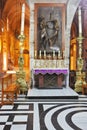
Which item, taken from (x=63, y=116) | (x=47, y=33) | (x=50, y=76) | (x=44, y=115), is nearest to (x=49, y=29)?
(x=47, y=33)

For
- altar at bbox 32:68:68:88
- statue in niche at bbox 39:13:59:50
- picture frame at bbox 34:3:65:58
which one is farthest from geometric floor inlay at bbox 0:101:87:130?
statue in niche at bbox 39:13:59:50

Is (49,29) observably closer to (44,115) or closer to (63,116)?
(44,115)

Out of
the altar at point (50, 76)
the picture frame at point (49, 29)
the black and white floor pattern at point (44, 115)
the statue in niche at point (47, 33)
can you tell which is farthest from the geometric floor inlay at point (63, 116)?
the statue in niche at point (47, 33)

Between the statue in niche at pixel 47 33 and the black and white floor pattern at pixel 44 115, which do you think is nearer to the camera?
the black and white floor pattern at pixel 44 115

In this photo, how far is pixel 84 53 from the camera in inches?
669

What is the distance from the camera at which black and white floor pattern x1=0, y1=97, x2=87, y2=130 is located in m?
5.16

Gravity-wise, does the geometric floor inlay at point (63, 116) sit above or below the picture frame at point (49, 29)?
below

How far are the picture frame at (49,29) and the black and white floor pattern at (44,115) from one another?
3.11m

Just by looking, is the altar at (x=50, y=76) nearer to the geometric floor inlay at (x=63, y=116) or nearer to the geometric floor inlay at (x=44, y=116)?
the geometric floor inlay at (x=44, y=116)

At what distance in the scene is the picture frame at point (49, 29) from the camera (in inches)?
413

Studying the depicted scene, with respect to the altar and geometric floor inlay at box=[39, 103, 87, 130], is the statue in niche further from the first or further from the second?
geometric floor inlay at box=[39, 103, 87, 130]

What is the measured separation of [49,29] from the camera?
10.5 m

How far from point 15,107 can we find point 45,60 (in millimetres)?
3799

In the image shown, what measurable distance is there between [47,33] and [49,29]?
0.62 ft
